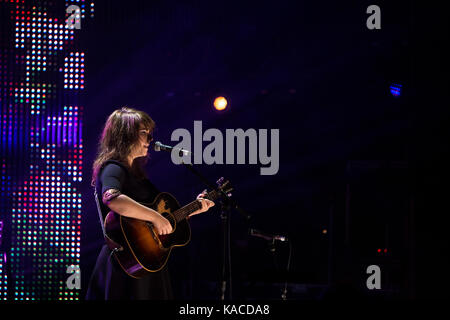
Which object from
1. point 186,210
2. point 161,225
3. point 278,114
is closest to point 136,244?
point 161,225

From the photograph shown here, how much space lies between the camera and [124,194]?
3.24 m

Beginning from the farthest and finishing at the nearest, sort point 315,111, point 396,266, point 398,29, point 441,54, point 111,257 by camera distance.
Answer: point 315,111 → point 398,29 → point 396,266 → point 441,54 → point 111,257

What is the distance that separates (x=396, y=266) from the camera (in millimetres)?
5945

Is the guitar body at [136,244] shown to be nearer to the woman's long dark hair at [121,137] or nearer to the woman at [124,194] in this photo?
the woman at [124,194]

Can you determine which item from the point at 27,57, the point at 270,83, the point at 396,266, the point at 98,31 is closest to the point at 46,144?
the point at 27,57

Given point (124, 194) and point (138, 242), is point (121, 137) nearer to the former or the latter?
point (124, 194)

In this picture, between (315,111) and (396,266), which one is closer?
(396,266)

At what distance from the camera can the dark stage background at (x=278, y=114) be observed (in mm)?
6211

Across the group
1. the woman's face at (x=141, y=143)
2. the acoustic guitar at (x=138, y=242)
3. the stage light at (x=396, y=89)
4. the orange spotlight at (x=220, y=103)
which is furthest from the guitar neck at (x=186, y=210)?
the stage light at (x=396, y=89)

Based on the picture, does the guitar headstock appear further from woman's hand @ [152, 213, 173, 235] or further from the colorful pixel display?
the colorful pixel display

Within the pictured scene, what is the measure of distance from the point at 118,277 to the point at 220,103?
420 cm

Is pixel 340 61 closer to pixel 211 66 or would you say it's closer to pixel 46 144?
pixel 211 66

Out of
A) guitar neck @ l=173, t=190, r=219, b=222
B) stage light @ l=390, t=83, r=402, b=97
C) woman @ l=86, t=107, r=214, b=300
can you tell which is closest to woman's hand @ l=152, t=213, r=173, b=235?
woman @ l=86, t=107, r=214, b=300

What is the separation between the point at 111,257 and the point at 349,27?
468 centimetres
